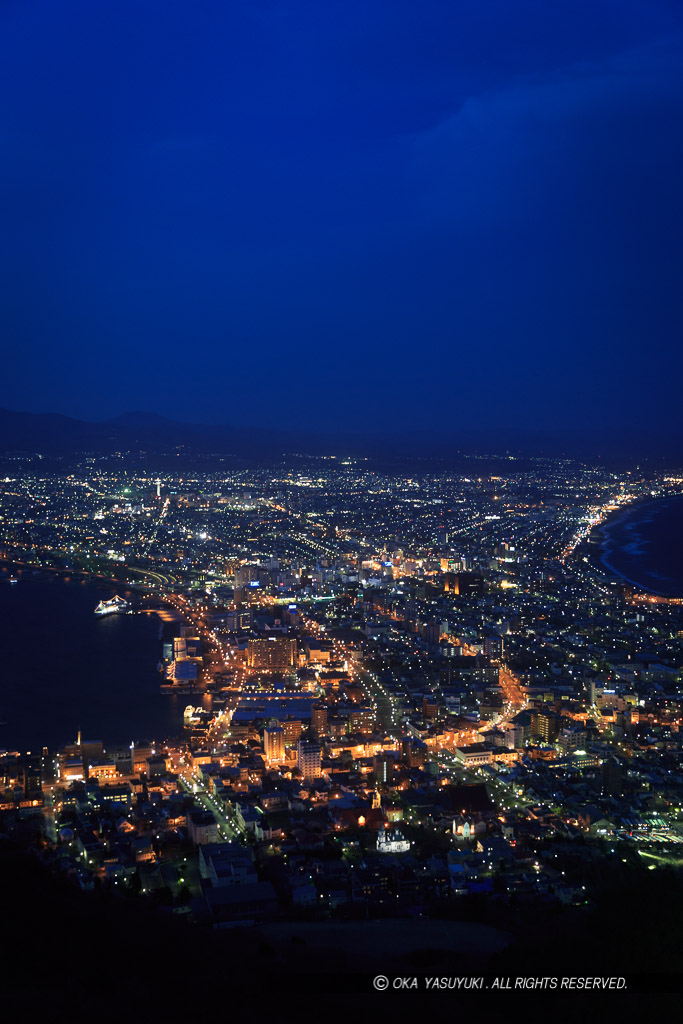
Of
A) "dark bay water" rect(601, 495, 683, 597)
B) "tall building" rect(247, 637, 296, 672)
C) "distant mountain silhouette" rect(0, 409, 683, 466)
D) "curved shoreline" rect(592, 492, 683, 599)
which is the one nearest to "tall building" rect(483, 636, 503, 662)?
"tall building" rect(247, 637, 296, 672)

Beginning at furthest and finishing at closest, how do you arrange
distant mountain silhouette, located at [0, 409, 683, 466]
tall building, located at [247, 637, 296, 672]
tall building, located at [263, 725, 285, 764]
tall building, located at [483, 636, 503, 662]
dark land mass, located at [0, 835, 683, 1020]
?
distant mountain silhouette, located at [0, 409, 683, 466]
tall building, located at [483, 636, 503, 662]
tall building, located at [247, 637, 296, 672]
tall building, located at [263, 725, 285, 764]
dark land mass, located at [0, 835, 683, 1020]

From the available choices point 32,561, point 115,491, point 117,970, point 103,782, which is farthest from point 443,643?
point 115,491

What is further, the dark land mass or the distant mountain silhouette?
the distant mountain silhouette

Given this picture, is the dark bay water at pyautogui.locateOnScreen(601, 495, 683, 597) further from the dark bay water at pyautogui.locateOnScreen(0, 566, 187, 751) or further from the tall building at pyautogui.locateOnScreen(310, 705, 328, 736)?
the dark bay water at pyautogui.locateOnScreen(0, 566, 187, 751)

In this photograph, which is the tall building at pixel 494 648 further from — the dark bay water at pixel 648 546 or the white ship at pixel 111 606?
the white ship at pixel 111 606

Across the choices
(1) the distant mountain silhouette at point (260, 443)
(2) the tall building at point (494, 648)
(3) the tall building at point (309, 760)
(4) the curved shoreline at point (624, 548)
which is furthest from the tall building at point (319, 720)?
(1) the distant mountain silhouette at point (260, 443)

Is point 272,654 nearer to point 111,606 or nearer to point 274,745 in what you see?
point 274,745

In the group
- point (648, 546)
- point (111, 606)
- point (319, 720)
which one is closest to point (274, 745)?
point (319, 720)
